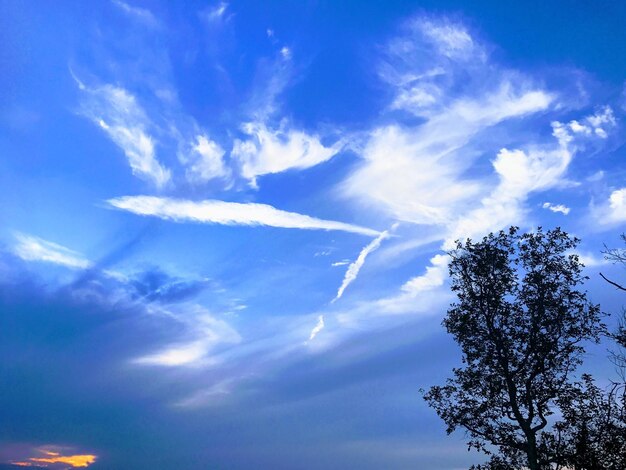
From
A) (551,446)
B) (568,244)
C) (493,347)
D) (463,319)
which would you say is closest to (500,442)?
(551,446)

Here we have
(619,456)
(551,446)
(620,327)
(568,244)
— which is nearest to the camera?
(620,327)

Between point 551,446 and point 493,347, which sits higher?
point 493,347

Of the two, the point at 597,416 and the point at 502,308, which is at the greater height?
the point at 502,308

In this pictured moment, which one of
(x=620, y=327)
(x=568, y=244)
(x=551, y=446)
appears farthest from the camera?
(x=568, y=244)

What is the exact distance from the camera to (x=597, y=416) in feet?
100

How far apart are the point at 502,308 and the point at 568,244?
21.1 feet

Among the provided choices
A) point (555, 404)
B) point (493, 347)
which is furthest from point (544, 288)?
point (555, 404)

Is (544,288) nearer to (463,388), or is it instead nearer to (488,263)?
(488,263)

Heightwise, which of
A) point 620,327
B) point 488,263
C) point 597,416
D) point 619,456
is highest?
point 488,263

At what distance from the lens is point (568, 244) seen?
34094mm

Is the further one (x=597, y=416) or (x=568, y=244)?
(x=568, y=244)

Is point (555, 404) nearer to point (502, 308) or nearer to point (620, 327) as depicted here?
point (502, 308)

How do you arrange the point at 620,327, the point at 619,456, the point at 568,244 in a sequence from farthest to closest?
the point at 568,244
the point at 619,456
the point at 620,327

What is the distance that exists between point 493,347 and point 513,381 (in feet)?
8.21
